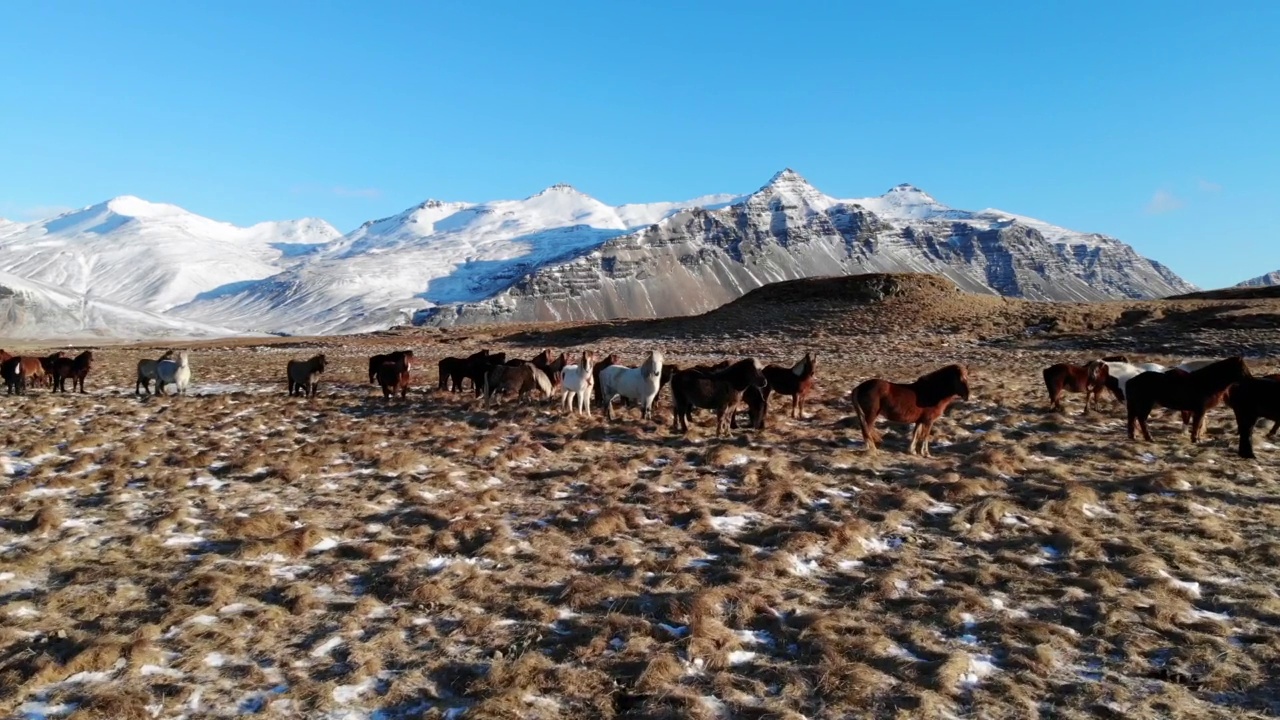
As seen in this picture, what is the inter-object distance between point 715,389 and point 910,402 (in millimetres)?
4062

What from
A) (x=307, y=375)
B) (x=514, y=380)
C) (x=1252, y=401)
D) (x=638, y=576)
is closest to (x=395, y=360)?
(x=307, y=375)

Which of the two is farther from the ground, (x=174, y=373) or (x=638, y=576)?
(x=174, y=373)

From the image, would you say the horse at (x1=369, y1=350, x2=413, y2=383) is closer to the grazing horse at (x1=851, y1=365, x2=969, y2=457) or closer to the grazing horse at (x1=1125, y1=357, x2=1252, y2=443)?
the grazing horse at (x1=851, y1=365, x2=969, y2=457)

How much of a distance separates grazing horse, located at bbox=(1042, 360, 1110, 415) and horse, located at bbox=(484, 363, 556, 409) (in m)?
13.7

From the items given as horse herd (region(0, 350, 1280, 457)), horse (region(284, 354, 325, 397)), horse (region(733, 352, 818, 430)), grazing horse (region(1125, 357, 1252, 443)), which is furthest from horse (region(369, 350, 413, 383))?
grazing horse (region(1125, 357, 1252, 443))

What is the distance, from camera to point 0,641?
6.15 m

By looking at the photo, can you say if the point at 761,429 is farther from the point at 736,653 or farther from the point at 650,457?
the point at 736,653

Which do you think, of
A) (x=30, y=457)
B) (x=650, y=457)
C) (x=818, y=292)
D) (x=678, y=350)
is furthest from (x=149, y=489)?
(x=818, y=292)

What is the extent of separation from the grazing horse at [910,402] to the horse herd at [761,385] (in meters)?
0.02

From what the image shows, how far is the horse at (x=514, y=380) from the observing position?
20.4 m

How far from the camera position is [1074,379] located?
18219 millimetres

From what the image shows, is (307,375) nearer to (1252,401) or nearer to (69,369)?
(69,369)

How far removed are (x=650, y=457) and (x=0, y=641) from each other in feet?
30.2

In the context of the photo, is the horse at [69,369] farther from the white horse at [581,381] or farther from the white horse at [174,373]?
the white horse at [581,381]
